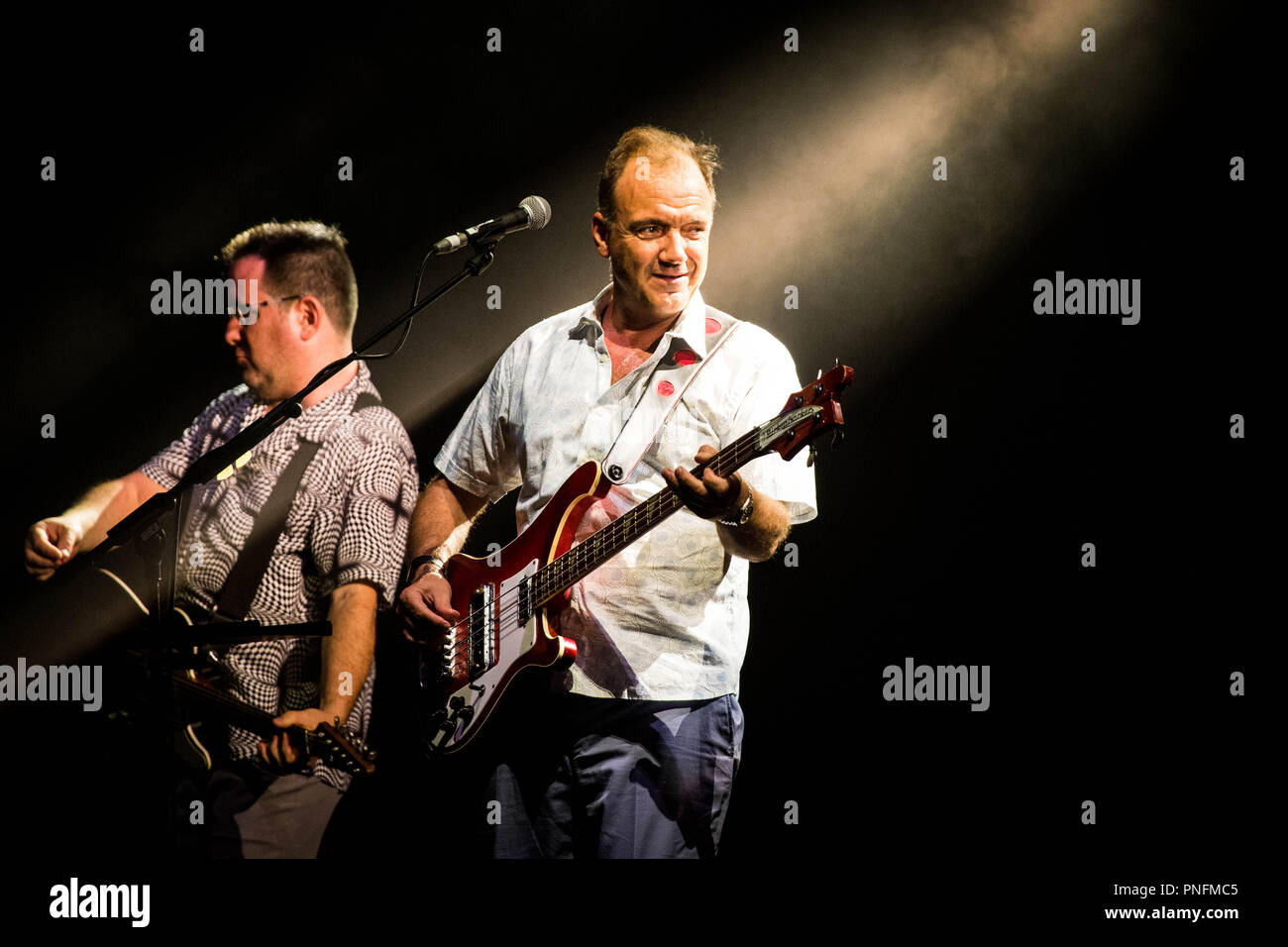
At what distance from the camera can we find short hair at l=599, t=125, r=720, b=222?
129 inches

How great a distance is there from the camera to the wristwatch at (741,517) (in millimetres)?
2662

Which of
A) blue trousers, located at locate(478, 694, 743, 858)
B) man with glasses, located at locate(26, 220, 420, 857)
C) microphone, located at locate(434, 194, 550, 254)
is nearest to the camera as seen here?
blue trousers, located at locate(478, 694, 743, 858)

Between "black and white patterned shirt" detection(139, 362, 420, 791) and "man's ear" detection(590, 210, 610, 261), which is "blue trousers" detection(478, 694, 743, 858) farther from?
"man's ear" detection(590, 210, 610, 261)

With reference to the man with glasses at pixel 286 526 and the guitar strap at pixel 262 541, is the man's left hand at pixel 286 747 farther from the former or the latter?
the guitar strap at pixel 262 541

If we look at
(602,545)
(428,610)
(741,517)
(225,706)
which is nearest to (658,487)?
(602,545)

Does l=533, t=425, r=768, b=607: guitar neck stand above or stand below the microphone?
below

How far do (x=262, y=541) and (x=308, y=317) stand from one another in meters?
0.71

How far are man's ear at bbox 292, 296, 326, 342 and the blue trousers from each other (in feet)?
4.47

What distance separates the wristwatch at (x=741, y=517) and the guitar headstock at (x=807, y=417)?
4.7 inches

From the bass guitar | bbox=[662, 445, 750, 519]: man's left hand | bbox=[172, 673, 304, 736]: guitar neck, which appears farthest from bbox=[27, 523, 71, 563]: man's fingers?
bbox=[662, 445, 750, 519]: man's left hand

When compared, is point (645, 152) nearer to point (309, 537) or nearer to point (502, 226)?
point (502, 226)

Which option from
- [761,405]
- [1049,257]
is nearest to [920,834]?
[761,405]

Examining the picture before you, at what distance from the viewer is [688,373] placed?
3.10m
